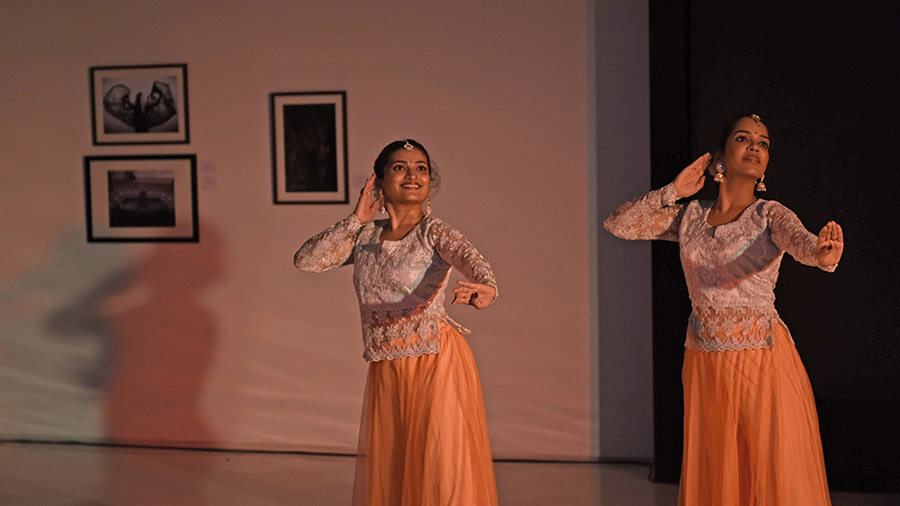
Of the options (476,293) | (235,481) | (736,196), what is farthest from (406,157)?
(235,481)

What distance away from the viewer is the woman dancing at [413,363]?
3088 mm

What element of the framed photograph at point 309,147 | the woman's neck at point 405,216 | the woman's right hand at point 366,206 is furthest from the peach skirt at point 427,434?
the framed photograph at point 309,147

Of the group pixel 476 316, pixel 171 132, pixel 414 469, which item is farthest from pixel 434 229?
pixel 171 132

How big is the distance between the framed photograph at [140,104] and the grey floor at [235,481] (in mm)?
1892

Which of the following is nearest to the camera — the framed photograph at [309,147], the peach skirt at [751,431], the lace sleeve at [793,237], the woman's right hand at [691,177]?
the lace sleeve at [793,237]

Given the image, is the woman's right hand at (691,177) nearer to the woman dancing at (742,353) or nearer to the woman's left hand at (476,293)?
the woman dancing at (742,353)

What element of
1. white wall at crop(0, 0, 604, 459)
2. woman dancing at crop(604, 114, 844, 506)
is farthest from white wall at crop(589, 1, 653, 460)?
woman dancing at crop(604, 114, 844, 506)

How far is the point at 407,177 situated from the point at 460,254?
393mm

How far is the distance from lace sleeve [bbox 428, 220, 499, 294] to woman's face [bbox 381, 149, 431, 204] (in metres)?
0.14

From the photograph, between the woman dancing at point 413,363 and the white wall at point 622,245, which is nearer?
the woman dancing at point 413,363

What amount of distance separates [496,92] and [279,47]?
131 centimetres

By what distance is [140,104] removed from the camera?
17.7 feet

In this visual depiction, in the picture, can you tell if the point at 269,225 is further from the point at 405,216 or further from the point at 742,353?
the point at 742,353

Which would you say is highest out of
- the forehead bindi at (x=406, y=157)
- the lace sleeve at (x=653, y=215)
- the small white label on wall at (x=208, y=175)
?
the small white label on wall at (x=208, y=175)
